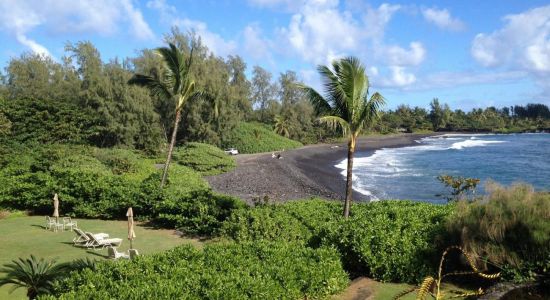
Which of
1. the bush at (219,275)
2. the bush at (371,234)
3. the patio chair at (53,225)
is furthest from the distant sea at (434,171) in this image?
the patio chair at (53,225)

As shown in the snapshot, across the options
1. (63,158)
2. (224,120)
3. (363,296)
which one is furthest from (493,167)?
(363,296)

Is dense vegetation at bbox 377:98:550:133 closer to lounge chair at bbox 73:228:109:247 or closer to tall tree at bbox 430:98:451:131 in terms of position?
tall tree at bbox 430:98:451:131

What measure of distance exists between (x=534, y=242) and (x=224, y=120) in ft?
154

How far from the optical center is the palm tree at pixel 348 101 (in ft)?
43.3

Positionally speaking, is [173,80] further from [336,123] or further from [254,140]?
[254,140]

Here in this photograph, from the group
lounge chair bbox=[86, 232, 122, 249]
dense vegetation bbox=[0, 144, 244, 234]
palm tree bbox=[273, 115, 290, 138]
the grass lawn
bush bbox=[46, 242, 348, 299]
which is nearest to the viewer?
bush bbox=[46, 242, 348, 299]

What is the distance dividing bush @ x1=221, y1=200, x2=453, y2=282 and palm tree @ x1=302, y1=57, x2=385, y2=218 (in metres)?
1.50

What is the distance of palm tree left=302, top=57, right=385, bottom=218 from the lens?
43.3ft

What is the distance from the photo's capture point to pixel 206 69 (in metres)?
50.8

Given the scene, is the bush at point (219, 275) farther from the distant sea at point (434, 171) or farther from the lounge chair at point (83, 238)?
the distant sea at point (434, 171)

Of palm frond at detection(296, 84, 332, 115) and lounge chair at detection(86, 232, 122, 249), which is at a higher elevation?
palm frond at detection(296, 84, 332, 115)

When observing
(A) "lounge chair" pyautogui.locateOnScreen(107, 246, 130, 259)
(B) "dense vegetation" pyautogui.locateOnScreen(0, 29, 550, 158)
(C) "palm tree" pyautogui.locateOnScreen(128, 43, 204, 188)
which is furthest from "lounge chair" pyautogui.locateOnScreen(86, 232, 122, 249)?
(B) "dense vegetation" pyautogui.locateOnScreen(0, 29, 550, 158)

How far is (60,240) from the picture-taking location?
15.2m

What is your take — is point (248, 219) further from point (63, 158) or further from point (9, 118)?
point (9, 118)
